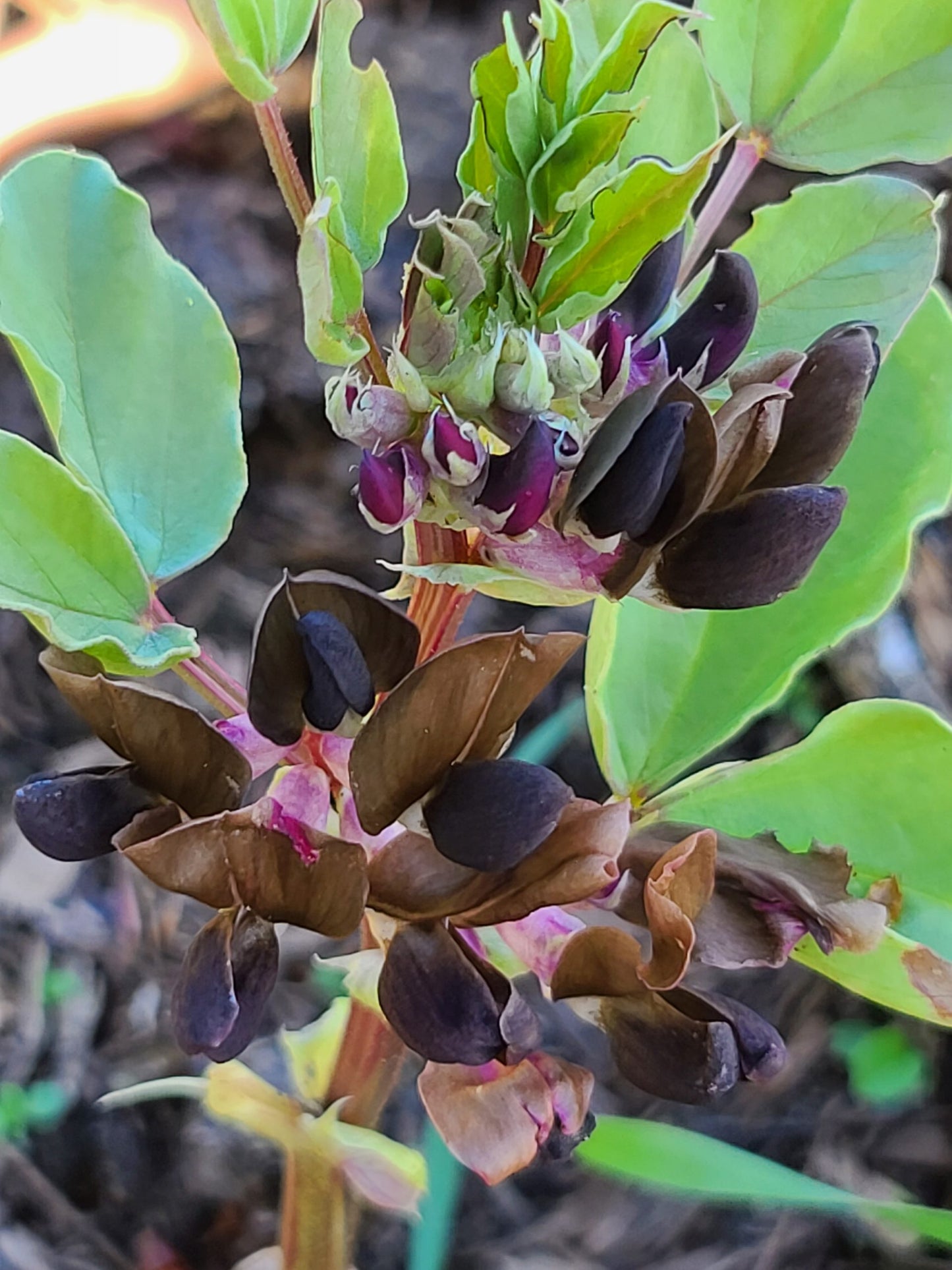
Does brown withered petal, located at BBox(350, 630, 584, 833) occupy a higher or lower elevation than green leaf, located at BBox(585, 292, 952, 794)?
higher

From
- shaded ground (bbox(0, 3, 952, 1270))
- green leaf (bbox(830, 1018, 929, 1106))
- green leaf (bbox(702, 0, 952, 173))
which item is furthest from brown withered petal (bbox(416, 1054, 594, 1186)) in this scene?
green leaf (bbox(830, 1018, 929, 1106))

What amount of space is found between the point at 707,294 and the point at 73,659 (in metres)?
0.27

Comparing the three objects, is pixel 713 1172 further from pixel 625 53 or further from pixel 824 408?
pixel 625 53

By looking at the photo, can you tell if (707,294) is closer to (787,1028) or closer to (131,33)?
(787,1028)

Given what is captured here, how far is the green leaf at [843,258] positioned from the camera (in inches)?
20.4

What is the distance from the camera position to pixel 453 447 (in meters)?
0.37

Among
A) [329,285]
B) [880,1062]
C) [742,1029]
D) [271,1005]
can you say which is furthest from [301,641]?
[880,1062]

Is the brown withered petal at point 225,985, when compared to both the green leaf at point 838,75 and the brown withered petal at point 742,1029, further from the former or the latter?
the green leaf at point 838,75

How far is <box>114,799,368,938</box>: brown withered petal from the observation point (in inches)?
16.0

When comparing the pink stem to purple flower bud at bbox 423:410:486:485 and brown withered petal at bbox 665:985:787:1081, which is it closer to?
purple flower bud at bbox 423:410:486:485

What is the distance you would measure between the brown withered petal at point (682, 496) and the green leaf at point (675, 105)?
0.25 m

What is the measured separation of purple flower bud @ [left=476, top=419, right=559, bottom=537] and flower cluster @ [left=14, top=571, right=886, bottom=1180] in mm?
45

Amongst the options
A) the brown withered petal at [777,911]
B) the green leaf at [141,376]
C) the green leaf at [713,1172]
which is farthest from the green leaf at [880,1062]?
the green leaf at [141,376]

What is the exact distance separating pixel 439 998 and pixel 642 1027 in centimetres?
8
